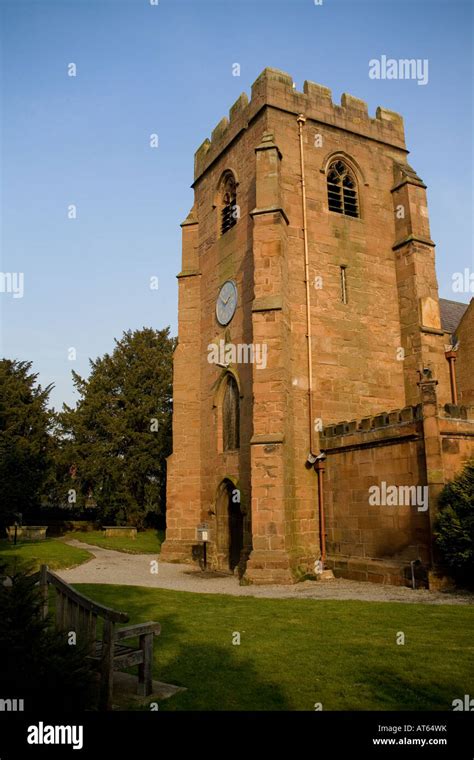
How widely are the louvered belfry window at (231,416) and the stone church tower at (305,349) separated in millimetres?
71

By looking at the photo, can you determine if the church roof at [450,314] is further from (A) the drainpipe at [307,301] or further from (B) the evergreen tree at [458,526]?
(B) the evergreen tree at [458,526]

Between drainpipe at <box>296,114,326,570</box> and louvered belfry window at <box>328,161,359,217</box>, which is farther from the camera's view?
louvered belfry window at <box>328,161,359,217</box>

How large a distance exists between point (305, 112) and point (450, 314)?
13.7m

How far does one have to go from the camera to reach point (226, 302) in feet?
66.1

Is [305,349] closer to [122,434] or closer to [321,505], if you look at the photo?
[321,505]

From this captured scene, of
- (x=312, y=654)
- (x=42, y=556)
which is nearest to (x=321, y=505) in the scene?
(x=42, y=556)

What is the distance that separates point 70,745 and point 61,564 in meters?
14.3

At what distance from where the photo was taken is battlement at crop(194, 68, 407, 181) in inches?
752

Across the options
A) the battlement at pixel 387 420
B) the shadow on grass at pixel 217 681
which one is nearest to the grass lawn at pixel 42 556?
the battlement at pixel 387 420

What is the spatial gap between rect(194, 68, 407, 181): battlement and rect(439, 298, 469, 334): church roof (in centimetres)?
894

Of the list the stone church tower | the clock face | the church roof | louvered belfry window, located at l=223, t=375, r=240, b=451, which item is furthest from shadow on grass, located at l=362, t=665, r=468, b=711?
the church roof

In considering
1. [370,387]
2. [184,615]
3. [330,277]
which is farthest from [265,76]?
[184,615]

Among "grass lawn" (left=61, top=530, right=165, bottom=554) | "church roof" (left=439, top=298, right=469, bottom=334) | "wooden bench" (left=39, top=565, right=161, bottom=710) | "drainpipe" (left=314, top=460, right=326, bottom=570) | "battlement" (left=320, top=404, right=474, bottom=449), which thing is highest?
"church roof" (left=439, top=298, right=469, bottom=334)

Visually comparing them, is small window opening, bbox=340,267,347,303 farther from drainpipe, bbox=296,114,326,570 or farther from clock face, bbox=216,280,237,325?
clock face, bbox=216,280,237,325
